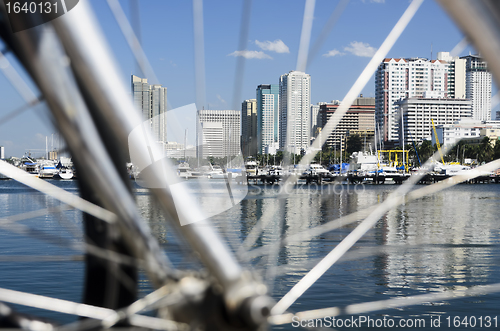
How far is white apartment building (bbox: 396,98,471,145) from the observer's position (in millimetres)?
2753

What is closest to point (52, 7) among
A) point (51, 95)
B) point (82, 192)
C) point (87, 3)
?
point (87, 3)

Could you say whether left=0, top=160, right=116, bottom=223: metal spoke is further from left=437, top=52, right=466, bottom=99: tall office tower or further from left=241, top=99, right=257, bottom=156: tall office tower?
left=437, top=52, right=466, bottom=99: tall office tower

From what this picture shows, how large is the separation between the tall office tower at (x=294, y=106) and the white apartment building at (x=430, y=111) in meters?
0.63

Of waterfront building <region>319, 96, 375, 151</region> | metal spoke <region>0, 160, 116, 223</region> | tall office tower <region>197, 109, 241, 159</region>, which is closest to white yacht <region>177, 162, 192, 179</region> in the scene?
tall office tower <region>197, 109, 241, 159</region>

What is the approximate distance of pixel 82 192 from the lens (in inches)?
79.7

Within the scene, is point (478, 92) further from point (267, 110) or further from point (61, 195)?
point (61, 195)

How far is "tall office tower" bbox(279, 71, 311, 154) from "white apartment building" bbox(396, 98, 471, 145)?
626mm

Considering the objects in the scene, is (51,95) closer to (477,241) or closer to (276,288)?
(276,288)

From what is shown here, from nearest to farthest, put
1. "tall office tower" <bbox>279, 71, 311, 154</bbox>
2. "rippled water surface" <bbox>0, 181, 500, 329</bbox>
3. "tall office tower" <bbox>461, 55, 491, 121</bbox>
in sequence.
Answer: "tall office tower" <bbox>461, 55, 491, 121</bbox>
"tall office tower" <bbox>279, 71, 311, 154</bbox>
"rippled water surface" <bbox>0, 181, 500, 329</bbox>

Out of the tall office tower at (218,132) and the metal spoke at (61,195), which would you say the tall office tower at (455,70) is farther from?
the metal spoke at (61,195)

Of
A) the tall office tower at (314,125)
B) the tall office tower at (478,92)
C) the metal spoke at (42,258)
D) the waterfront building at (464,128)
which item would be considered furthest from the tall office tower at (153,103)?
the waterfront building at (464,128)

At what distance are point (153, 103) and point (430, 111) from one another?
8.02ft

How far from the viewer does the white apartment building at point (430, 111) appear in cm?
275

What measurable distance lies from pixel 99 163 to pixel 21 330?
68cm
